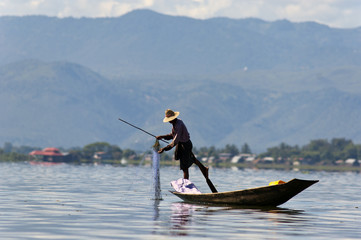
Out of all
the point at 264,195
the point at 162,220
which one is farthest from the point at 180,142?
the point at 162,220

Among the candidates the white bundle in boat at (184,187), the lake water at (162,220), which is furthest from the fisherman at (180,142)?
the lake water at (162,220)

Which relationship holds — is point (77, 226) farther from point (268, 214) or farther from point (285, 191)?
point (285, 191)

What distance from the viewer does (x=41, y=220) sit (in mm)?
22906

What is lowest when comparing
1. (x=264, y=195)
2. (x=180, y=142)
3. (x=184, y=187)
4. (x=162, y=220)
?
(x=162, y=220)

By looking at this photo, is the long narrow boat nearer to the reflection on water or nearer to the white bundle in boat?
the reflection on water

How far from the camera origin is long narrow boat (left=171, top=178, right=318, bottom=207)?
90.6 ft

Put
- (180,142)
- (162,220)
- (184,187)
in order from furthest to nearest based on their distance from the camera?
(184,187), (180,142), (162,220)

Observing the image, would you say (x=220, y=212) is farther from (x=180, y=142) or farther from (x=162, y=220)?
(x=180, y=142)

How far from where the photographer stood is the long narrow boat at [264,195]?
90.6 ft

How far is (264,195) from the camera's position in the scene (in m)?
28.1

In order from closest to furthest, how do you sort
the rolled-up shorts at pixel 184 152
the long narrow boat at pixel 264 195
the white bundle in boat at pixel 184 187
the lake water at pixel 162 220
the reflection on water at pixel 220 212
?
the lake water at pixel 162 220 → the reflection on water at pixel 220 212 → the long narrow boat at pixel 264 195 → the rolled-up shorts at pixel 184 152 → the white bundle in boat at pixel 184 187

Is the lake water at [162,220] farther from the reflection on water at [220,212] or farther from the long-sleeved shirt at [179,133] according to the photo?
the long-sleeved shirt at [179,133]

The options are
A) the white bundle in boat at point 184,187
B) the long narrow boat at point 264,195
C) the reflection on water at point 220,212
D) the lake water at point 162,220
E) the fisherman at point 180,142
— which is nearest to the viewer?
the lake water at point 162,220

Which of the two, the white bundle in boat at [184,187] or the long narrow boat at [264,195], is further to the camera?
the white bundle in boat at [184,187]
